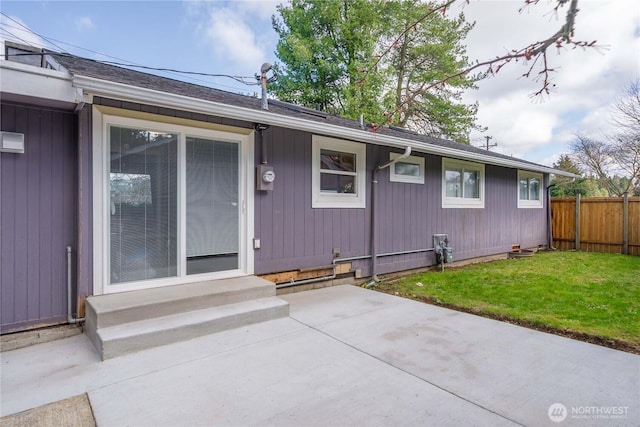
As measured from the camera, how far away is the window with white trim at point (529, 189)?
366 inches

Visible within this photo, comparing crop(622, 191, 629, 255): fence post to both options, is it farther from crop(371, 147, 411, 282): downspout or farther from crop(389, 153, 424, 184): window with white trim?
crop(371, 147, 411, 282): downspout

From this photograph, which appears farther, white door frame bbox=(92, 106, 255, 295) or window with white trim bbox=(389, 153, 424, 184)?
window with white trim bbox=(389, 153, 424, 184)

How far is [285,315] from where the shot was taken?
3.74 meters

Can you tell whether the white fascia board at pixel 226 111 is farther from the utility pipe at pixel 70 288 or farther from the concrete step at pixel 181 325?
the concrete step at pixel 181 325

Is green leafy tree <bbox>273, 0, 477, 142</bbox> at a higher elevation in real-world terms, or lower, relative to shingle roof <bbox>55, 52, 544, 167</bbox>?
higher

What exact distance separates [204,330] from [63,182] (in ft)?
6.61

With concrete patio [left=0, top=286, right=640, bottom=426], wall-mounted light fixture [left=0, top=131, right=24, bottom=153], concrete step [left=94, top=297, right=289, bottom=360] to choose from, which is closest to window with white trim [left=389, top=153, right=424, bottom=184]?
concrete patio [left=0, top=286, right=640, bottom=426]

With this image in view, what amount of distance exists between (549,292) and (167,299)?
5.23 metres

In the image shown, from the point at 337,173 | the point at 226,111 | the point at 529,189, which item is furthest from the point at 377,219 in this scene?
the point at 529,189

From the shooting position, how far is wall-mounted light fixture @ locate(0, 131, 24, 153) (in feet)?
9.71

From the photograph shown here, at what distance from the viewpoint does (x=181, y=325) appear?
3062mm

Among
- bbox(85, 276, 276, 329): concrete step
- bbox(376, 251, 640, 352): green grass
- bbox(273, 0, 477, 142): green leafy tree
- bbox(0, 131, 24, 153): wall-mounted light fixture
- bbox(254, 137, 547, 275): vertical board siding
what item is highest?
bbox(273, 0, 477, 142): green leafy tree

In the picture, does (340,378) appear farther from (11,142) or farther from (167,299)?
(11,142)

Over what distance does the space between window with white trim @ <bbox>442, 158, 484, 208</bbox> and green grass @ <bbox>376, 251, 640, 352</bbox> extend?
1.45 metres
